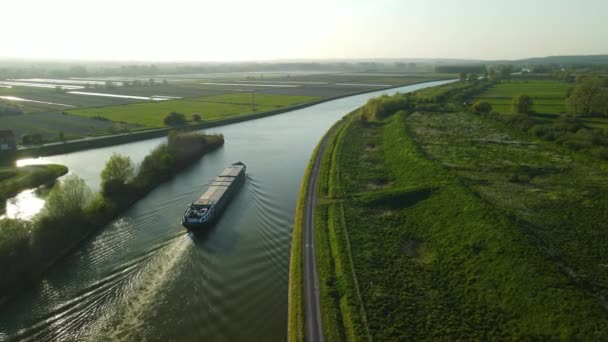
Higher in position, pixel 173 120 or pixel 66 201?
pixel 173 120

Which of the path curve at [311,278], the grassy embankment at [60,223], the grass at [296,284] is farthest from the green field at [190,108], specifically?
the grass at [296,284]

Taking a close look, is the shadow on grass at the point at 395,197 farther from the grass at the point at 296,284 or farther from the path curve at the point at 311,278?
the grass at the point at 296,284

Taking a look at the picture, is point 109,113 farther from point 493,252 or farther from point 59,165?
point 493,252

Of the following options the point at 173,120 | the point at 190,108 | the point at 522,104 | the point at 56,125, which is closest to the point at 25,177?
the point at 173,120

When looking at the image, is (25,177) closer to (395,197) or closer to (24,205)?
(24,205)

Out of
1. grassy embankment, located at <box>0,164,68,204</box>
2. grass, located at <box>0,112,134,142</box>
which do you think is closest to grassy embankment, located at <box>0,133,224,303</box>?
grassy embankment, located at <box>0,164,68,204</box>
